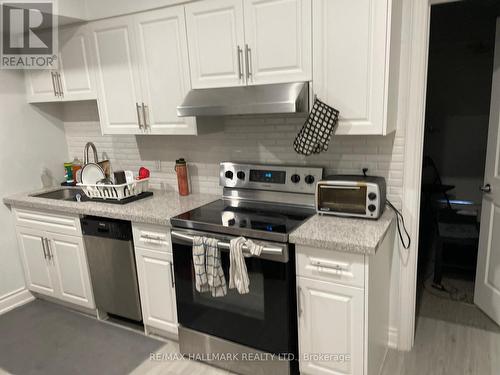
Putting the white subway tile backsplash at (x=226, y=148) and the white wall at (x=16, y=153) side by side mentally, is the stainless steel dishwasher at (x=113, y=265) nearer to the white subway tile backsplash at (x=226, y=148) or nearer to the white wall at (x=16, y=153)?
the white subway tile backsplash at (x=226, y=148)

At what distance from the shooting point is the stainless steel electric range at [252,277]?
1979 mm

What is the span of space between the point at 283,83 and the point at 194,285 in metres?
1.28

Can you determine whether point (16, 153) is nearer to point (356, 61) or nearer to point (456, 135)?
point (356, 61)

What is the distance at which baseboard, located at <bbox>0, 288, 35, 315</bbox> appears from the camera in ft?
10.3

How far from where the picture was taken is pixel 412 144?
2.18 metres

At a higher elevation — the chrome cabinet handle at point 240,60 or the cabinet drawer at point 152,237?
the chrome cabinet handle at point 240,60

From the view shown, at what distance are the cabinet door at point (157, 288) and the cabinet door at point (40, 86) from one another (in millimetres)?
1576

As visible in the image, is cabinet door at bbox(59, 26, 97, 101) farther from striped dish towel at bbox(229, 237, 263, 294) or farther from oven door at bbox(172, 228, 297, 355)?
striped dish towel at bbox(229, 237, 263, 294)

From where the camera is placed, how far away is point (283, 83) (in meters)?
2.09

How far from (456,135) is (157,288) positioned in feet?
12.3

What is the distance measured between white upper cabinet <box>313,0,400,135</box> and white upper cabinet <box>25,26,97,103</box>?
1.76 meters

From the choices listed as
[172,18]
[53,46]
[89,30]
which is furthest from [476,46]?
[53,46]

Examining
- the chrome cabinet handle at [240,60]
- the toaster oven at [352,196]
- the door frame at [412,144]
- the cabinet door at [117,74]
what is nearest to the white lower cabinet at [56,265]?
the cabinet door at [117,74]

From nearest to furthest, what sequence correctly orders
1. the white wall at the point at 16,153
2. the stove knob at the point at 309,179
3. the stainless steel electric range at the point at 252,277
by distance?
1. the stainless steel electric range at the point at 252,277
2. the stove knob at the point at 309,179
3. the white wall at the point at 16,153
